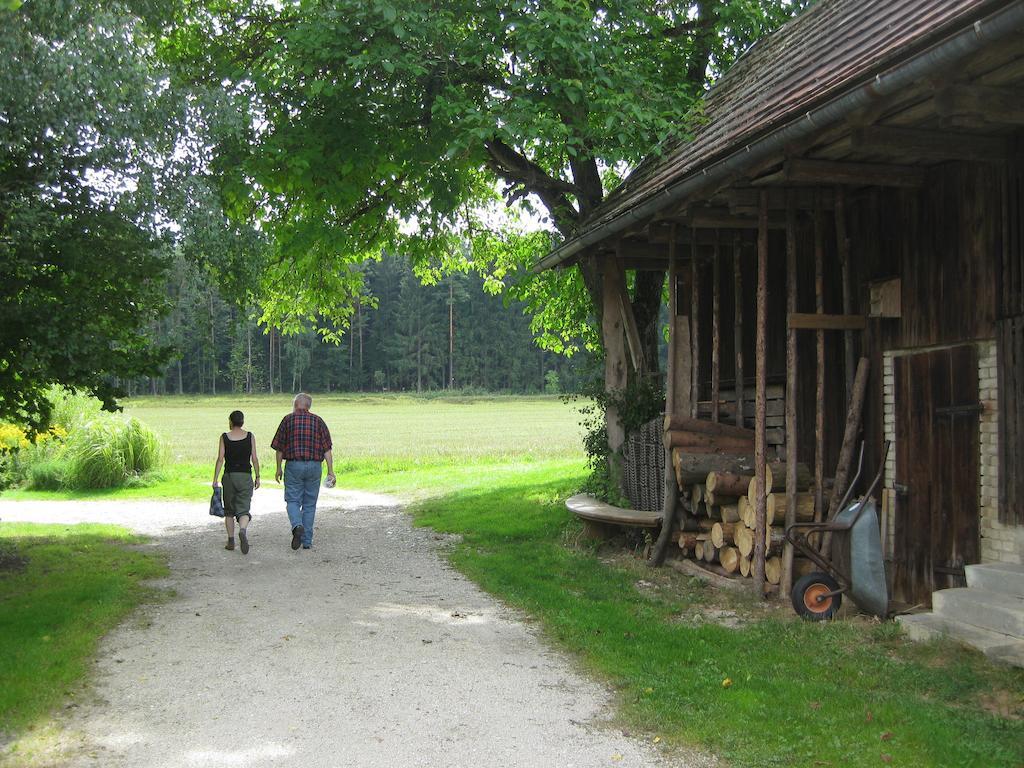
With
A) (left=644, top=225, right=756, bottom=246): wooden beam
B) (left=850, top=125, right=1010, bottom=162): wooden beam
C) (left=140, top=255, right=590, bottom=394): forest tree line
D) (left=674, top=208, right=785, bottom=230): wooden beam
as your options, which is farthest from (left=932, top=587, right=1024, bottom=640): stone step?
(left=140, top=255, right=590, bottom=394): forest tree line

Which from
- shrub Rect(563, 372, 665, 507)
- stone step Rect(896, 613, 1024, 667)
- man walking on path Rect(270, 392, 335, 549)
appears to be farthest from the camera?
shrub Rect(563, 372, 665, 507)

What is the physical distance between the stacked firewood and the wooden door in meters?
1.01

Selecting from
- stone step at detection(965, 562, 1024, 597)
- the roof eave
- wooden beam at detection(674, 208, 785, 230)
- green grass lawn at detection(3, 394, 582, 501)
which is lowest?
green grass lawn at detection(3, 394, 582, 501)

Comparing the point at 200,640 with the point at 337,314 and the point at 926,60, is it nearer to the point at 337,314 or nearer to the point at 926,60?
the point at 926,60

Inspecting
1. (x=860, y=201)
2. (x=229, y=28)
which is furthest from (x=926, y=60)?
(x=229, y=28)

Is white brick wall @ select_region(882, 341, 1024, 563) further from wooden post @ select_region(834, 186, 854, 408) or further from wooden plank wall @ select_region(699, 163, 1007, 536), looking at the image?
wooden post @ select_region(834, 186, 854, 408)

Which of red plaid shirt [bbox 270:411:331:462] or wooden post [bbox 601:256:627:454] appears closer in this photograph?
red plaid shirt [bbox 270:411:331:462]

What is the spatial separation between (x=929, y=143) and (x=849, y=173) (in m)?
0.86

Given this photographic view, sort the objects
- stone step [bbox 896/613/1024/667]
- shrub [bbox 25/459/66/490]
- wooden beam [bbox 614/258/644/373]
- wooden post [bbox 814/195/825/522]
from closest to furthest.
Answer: stone step [bbox 896/613/1024/667], wooden post [bbox 814/195/825/522], wooden beam [bbox 614/258/644/373], shrub [bbox 25/459/66/490]

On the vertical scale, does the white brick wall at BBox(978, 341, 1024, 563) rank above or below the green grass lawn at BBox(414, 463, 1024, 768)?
above

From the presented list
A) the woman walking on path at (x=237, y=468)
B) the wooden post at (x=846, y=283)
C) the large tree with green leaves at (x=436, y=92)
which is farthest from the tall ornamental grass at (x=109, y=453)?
the wooden post at (x=846, y=283)

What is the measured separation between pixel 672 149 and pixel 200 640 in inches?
320

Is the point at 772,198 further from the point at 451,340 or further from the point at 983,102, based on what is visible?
the point at 451,340

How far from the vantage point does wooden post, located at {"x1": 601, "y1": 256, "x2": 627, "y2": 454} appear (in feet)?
43.3
